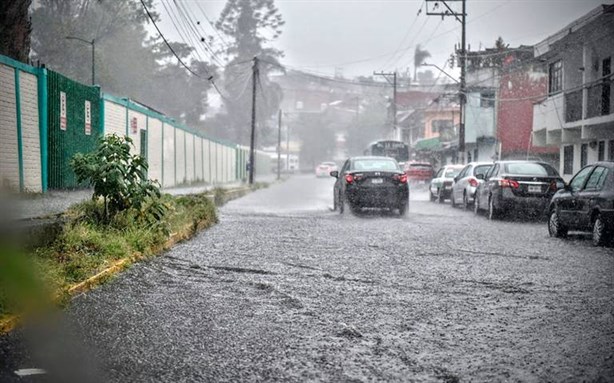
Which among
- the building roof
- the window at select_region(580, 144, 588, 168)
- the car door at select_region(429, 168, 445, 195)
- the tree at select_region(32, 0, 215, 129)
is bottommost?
the car door at select_region(429, 168, 445, 195)

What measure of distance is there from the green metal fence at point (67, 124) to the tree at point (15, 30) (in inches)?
49.8

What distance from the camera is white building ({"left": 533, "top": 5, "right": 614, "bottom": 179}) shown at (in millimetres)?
23797

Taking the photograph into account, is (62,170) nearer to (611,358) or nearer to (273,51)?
(611,358)

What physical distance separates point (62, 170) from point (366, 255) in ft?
33.4

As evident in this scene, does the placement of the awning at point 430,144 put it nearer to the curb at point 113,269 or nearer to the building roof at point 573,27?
the building roof at point 573,27

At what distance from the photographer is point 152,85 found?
205 feet

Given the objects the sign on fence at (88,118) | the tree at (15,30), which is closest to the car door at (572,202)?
the tree at (15,30)

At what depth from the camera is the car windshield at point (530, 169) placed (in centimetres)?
1586

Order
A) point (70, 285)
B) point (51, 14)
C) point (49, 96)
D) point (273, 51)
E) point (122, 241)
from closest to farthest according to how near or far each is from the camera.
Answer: point (70, 285)
point (122, 241)
point (49, 96)
point (51, 14)
point (273, 51)

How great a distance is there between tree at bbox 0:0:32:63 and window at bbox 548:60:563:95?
22.4 metres

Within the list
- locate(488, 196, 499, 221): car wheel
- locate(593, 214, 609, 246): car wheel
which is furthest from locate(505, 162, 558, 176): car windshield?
locate(593, 214, 609, 246): car wheel

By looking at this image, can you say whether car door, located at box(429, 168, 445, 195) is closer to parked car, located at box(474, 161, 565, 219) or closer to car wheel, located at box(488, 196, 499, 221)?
car wheel, located at box(488, 196, 499, 221)

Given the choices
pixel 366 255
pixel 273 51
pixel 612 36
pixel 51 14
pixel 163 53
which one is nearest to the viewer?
pixel 366 255

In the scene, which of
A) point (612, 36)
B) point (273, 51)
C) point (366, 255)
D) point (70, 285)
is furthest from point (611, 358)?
point (273, 51)
